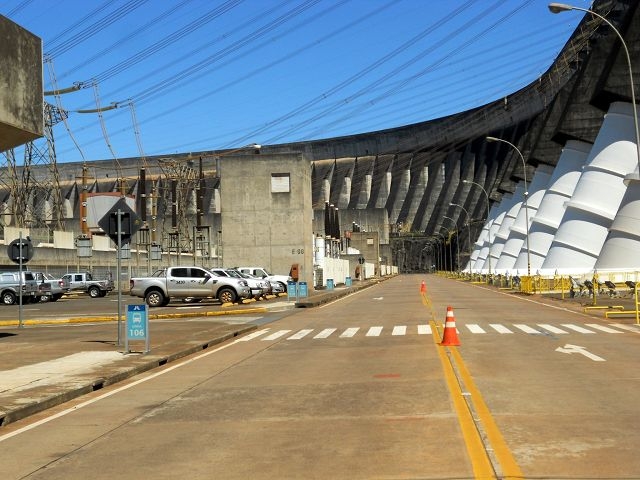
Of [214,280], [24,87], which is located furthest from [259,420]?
[214,280]

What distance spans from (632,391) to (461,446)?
4349mm

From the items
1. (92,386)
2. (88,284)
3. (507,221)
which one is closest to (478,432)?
(92,386)

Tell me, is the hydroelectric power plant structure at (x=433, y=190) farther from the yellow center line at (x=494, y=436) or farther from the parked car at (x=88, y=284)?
the yellow center line at (x=494, y=436)

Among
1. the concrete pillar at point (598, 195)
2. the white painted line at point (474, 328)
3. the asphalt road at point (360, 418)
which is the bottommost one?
the asphalt road at point (360, 418)

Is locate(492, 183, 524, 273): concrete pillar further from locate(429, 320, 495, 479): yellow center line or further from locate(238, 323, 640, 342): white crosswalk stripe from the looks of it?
locate(429, 320, 495, 479): yellow center line

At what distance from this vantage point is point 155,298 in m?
40.5

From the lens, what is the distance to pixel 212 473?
6.92 metres

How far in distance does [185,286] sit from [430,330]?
2062 centimetres

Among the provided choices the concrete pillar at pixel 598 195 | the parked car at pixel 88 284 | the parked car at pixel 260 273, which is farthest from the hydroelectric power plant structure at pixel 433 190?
the parked car at pixel 260 273

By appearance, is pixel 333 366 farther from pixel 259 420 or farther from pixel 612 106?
pixel 612 106

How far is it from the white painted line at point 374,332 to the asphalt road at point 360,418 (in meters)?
3.53

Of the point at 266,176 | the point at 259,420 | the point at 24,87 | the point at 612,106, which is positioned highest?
the point at 612,106

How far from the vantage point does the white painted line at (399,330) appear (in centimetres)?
2181

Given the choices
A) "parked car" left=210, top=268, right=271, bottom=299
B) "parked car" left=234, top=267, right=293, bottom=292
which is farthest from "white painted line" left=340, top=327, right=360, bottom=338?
"parked car" left=234, top=267, right=293, bottom=292
